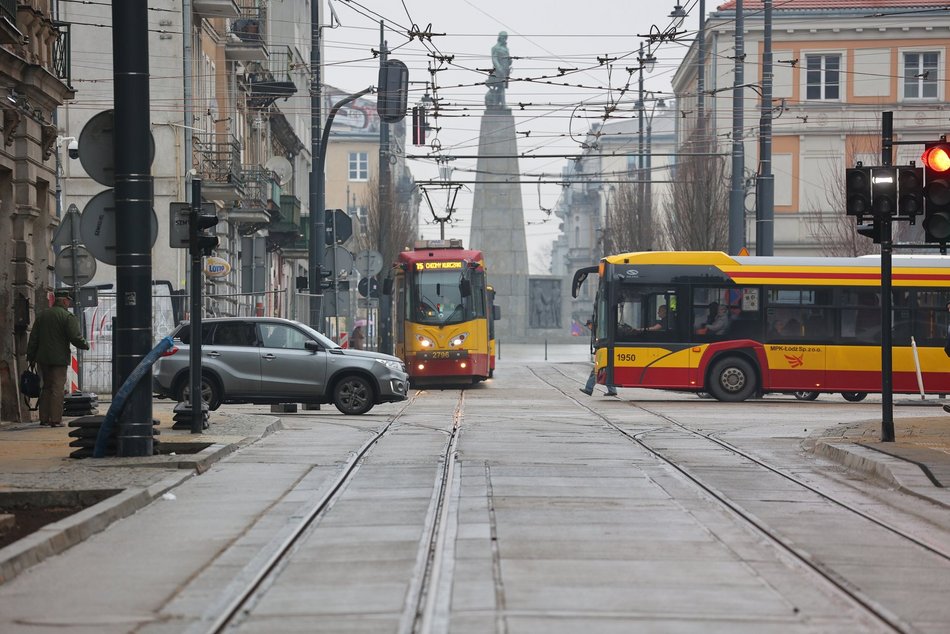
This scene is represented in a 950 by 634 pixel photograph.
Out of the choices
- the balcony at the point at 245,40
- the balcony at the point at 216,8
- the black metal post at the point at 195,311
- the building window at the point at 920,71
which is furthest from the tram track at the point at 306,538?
the building window at the point at 920,71

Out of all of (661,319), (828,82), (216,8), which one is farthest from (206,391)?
(828,82)

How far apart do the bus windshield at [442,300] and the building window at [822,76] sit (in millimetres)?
31625

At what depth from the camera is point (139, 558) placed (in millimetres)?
9867

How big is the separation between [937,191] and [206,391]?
40.5ft

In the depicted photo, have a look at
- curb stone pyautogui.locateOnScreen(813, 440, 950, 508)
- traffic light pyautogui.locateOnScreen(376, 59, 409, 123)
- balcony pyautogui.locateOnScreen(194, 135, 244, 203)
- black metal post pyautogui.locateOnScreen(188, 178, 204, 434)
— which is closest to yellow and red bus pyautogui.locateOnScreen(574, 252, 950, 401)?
traffic light pyautogui.locateOnScreen(376, 59, 409, 123)

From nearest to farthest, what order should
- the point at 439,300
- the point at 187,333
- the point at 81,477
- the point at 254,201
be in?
the point at 81,477
the point at 187,333
the point at 439,300
the point at 254,201

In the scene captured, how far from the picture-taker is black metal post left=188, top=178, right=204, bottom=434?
18.9 meters

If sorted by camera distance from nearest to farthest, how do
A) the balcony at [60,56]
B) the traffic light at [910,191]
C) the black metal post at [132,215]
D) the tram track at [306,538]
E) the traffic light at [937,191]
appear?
the tram track at [306,538] → the black metal post at [132,215] → the traffic light at [937,191] → the traffic light at [910,191] → the balcony at [60,56]

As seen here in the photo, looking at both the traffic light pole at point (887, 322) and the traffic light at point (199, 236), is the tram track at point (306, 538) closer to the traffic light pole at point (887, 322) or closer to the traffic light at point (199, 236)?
the traffic light at point (199, 236)

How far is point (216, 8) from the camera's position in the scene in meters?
39.6

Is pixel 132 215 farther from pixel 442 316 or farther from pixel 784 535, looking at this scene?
pixel 442 316

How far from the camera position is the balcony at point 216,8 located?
128 ft

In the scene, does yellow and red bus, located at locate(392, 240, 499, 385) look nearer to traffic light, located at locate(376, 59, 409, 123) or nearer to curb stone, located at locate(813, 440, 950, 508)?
traffic light, located at locate(376, 59, 409, 123)

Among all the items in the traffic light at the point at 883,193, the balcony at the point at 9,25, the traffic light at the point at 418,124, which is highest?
the traffic light at the point at 418,124
